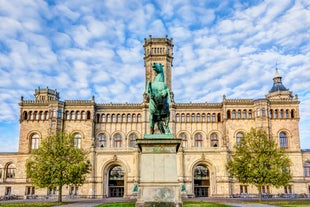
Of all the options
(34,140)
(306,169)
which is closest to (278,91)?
(306,169)

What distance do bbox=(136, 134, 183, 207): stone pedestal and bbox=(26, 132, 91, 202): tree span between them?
2630cm

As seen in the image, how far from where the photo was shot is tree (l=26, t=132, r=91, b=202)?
39.0 meters

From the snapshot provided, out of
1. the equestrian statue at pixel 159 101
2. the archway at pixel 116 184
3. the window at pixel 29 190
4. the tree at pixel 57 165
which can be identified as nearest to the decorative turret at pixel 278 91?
the archway at pixel 116 184

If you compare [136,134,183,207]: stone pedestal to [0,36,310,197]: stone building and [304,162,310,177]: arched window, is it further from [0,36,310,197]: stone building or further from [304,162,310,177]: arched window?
[304,162,310,177]: arched window

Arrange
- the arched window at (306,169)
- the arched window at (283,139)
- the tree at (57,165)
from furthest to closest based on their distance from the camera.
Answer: the arched window at (283,139), the arched window at (306,169), the tree at (57,165)

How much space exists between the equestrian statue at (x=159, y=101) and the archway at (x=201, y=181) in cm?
4051

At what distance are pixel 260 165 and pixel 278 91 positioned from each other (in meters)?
40.4

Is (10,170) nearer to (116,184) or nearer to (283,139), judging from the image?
(116,184)

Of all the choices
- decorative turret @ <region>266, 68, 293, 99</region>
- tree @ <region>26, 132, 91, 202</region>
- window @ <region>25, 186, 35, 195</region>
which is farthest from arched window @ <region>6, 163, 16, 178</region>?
decorative turret @ <region>266, 68, 293, 99</region>

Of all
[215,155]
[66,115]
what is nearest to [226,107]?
[215,155]

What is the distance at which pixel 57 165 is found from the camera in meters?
39.3

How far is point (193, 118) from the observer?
208ft

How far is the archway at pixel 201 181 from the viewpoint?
180 feet

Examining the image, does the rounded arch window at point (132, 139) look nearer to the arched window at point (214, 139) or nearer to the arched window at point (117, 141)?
the arched window at point (117, 141)
